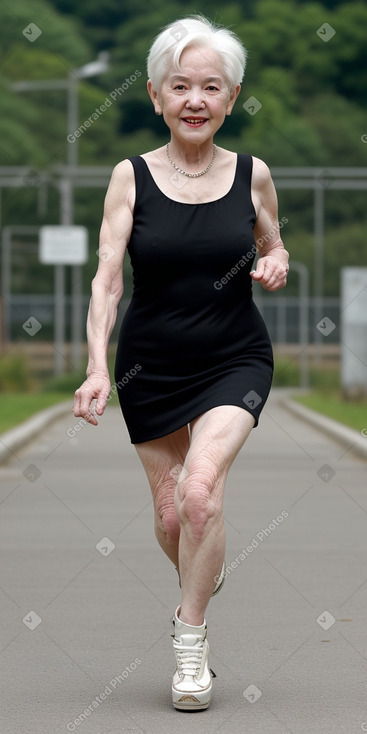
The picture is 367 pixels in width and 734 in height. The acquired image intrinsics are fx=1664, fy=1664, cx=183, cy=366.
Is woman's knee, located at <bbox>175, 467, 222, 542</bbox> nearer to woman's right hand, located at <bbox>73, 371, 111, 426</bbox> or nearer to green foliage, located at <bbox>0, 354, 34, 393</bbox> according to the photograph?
woman's right hand, located at <bbox>73, 371, 111, 426</bbox>

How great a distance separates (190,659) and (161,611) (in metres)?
1.97

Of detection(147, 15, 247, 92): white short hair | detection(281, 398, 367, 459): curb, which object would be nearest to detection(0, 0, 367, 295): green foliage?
detection(281, 398, 367, 459): curb

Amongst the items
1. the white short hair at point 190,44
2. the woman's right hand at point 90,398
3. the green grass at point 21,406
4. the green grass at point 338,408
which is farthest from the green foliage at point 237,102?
the woman's right hand at point 90,398

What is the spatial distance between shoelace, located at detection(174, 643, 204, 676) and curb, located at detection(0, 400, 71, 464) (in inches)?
382

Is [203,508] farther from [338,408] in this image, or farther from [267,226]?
[338,408]

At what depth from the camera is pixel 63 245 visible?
32375 millimetres

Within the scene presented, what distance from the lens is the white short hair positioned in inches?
204

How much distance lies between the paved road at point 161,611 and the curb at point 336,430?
2862 millimetres

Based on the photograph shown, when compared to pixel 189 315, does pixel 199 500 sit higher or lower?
lower

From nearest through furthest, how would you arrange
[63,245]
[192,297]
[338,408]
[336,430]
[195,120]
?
[192,297]
[195,120]
[336,430]
[338,408]
[63,245]

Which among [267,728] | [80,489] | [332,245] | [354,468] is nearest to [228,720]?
[267,728]

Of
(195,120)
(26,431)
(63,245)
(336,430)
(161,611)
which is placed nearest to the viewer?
(195,120)

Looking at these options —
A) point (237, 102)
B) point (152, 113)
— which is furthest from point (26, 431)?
point (152, 113)

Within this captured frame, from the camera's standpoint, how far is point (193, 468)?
16.6 feet
